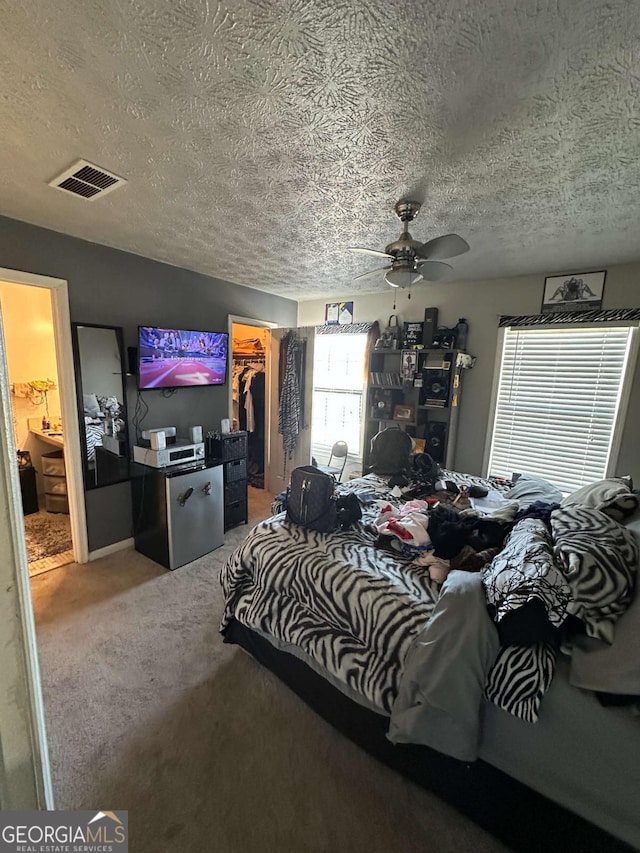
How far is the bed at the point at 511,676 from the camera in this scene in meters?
0.99

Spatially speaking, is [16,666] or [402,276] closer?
[16,666]

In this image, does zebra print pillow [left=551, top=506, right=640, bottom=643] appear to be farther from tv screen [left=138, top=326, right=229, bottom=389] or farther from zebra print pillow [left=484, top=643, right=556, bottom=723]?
tv screen [left=138, top=326, right=229, bottom=389]

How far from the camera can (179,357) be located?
3057mm

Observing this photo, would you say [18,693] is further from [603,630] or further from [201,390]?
[201,390]

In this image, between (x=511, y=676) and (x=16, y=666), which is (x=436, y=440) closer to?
(x=511, y=676)

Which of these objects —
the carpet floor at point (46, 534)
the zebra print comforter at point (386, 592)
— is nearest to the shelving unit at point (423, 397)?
the zebra print comforter at point (386, 592)

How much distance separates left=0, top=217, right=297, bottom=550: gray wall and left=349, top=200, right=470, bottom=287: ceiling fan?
1947mm

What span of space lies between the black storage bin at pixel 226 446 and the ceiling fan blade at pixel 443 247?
220cm

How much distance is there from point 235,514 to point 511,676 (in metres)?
Result: 2.73

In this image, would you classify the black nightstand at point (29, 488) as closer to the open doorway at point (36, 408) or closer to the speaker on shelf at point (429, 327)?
the open doorway at point (36, 408)

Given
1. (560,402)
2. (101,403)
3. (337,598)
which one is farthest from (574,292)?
(101,403)

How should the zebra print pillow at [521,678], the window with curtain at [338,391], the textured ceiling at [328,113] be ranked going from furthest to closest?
the window with curtain at [338,391], the zebra print pillow at [521,678], the textured ceiling at [328,113]

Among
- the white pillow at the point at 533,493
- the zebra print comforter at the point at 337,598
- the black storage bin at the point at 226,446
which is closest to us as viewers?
the zebra print comforter at the point at 337,598

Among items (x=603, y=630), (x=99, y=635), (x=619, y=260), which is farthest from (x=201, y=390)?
(x=619, y=260)
